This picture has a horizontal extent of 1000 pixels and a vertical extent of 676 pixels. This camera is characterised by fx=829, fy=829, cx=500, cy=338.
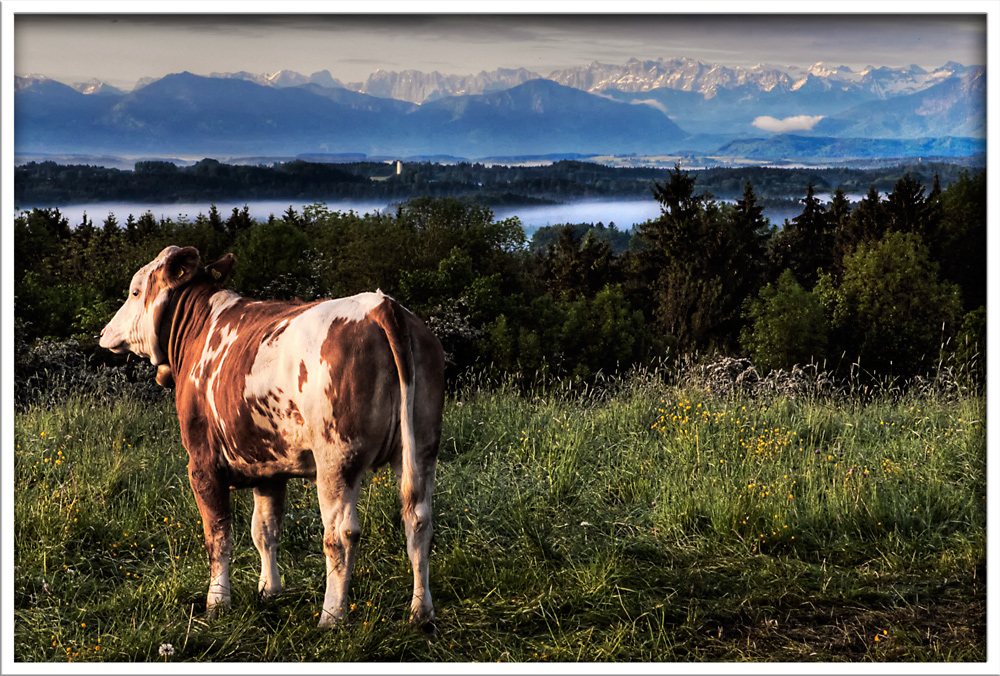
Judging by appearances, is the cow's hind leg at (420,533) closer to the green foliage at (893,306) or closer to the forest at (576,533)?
the forest at (576,533)

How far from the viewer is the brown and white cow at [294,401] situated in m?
3.55

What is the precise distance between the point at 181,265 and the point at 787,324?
21.6m

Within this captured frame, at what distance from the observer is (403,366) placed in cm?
354

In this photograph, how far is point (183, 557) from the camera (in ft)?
16.7

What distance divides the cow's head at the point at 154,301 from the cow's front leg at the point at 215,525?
0.65 m

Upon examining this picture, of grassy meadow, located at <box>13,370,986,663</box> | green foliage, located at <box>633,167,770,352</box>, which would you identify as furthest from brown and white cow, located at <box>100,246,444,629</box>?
green foliage, located at <box>633,167,770,352</box>

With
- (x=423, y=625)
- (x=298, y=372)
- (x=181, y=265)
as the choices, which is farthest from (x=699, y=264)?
(x=298, y=372)

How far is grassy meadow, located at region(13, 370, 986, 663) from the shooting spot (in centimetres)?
409

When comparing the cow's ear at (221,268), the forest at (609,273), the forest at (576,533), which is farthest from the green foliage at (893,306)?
the cow's ear at (221,268)

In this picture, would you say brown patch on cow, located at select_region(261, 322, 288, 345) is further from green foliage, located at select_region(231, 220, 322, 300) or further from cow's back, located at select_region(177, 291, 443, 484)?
green foliage, located at select_region(231, 220, 322, 300)

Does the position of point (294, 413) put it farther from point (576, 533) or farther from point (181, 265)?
point (576, 533)

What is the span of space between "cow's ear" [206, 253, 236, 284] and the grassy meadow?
1.62 meters

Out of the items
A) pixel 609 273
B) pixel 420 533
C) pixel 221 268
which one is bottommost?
pixel 420 533

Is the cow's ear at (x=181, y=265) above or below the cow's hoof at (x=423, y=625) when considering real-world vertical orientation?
above
